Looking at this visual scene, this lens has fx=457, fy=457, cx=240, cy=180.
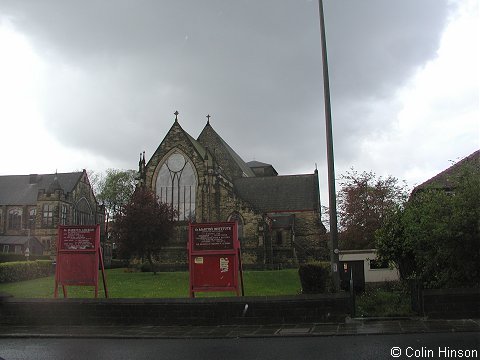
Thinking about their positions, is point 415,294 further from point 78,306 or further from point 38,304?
point 38,304

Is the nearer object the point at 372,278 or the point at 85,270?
the point at 85,270

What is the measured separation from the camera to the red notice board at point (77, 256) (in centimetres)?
1345

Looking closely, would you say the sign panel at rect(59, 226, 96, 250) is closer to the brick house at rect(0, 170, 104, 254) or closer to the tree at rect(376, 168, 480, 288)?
the tree at rect(376, 168, 480, 288)

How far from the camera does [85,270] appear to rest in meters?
13.5

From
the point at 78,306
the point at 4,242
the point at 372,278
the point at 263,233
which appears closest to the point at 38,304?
the point at 78,306

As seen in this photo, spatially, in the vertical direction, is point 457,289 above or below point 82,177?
below

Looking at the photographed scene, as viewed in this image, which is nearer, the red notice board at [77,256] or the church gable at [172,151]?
the red notice board at [77,256]

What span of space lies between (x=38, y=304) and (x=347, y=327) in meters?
8.18

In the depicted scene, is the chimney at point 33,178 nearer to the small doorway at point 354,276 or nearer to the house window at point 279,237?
the house window at point 279,237

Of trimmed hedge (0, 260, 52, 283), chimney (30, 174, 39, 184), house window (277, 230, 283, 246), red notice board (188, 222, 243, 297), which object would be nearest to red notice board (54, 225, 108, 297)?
red notice board (188, 222, 243, 297)

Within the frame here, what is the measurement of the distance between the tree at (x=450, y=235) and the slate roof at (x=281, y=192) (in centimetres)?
4235

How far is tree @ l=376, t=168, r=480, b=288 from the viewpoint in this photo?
10.9 m

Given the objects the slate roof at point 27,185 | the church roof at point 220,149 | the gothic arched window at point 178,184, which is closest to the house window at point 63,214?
the slate roof at point 27,185

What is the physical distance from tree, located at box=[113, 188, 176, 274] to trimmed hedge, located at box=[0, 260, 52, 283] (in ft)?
17.9
